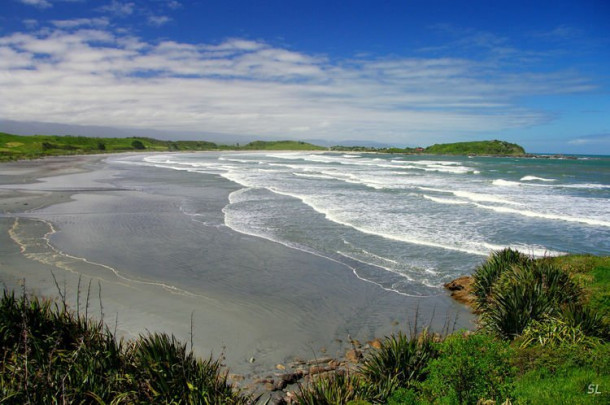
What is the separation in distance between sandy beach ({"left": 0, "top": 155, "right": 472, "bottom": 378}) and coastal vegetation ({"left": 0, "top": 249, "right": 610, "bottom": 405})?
0.72m

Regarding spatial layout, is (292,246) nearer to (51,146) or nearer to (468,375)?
(468,375)

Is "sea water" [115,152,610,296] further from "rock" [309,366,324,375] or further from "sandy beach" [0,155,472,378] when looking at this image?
"rock" [309,366,324,375]

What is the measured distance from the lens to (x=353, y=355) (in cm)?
784

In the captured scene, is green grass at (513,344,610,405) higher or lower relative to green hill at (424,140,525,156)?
lower

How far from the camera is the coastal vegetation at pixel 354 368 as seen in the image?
16.5 ft

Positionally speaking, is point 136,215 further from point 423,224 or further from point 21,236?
point 423,224

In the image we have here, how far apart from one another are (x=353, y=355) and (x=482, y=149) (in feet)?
449

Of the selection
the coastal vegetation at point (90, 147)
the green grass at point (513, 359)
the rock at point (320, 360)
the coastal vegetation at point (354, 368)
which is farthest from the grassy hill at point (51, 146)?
the green grass at point (513, 359)

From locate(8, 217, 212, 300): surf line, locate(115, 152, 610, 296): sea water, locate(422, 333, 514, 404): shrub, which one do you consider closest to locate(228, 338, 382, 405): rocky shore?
locate(422, 333, 514, 404): shrub

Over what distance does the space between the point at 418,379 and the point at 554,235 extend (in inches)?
562

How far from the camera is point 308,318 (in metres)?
9.57

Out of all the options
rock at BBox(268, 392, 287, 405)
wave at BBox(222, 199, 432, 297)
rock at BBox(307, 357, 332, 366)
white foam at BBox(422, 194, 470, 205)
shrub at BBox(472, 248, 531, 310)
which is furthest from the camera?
white foam at BBox(422, 194, 470, 205)

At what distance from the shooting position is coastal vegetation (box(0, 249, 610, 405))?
5023 mm

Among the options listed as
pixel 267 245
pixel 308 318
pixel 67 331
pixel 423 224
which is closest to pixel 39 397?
pixel 67 331
